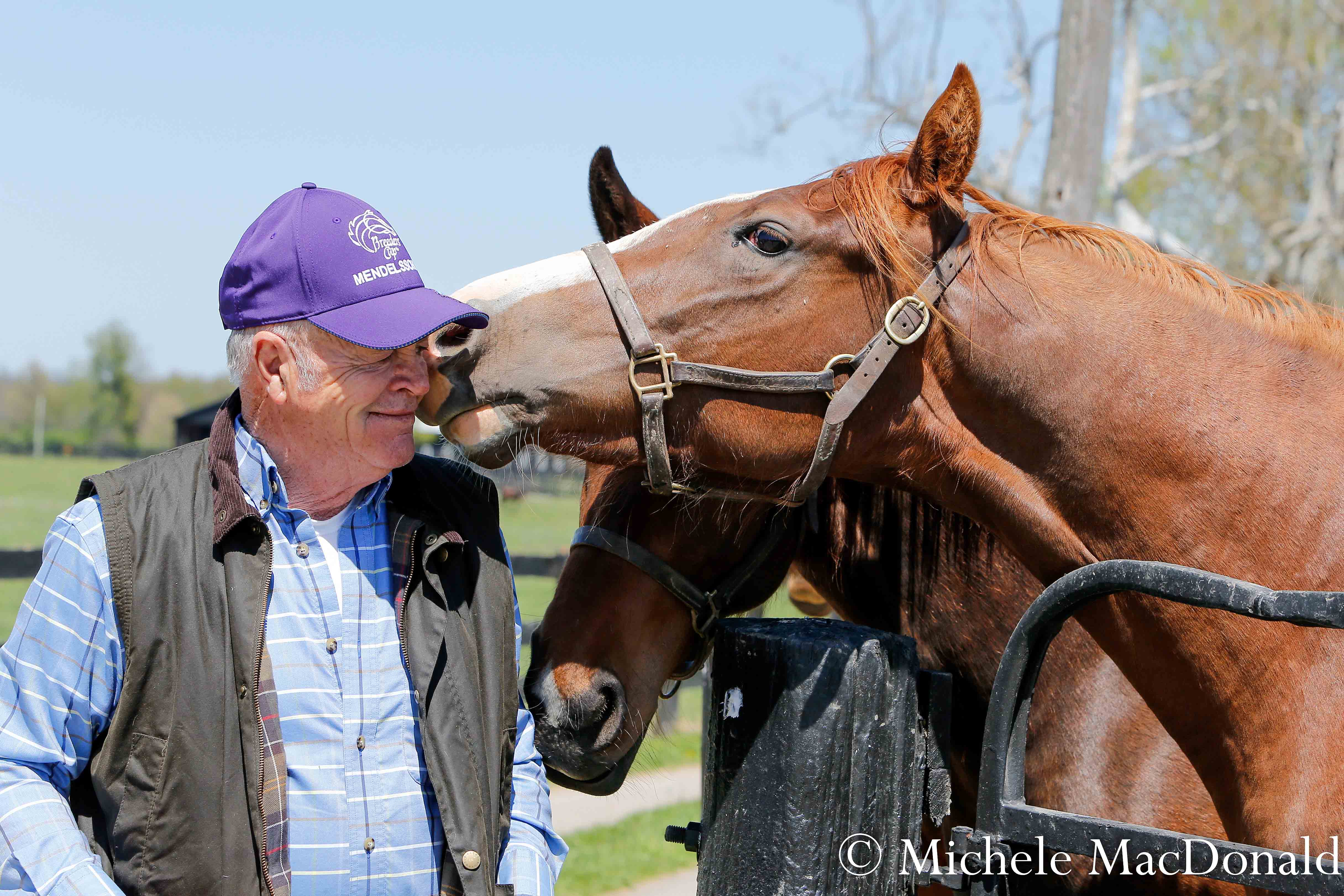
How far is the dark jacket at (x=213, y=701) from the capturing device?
151 cm

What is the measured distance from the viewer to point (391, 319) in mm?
1741

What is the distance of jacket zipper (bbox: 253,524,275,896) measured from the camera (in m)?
1.54

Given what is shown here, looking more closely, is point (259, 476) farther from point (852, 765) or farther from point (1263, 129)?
point (1263, 129)

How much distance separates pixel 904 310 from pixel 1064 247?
0.38 m

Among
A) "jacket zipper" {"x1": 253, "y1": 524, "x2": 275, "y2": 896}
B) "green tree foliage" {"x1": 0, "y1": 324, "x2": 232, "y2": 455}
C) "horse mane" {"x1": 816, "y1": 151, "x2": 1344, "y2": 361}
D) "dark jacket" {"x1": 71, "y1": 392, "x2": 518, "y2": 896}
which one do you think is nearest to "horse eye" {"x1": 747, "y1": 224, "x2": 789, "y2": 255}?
"horse mane" {"x1": 816, "y1": 151, "x2": 1344, "y2": 361}

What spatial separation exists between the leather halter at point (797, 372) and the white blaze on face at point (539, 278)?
0.08m

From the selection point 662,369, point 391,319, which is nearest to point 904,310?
point 662,369

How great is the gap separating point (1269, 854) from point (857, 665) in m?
0.61

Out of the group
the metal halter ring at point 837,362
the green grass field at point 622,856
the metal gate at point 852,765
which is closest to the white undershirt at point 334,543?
the metal gate at point 852,765

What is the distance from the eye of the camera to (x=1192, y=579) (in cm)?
150

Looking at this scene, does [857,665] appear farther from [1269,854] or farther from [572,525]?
[572,525]

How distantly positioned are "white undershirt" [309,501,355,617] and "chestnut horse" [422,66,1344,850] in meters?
0.26

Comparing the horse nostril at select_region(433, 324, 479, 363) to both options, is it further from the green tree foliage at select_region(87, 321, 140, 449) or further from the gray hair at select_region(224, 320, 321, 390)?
the green tree foliage at select_region(87, 321, 140, 449)

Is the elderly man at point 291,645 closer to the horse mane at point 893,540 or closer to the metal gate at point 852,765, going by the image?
the metal gate at point 852,765
